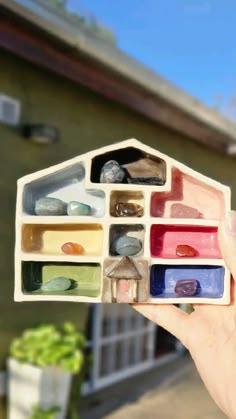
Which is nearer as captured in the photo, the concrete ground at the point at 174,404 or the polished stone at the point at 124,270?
the polished stone at the point at 124,270

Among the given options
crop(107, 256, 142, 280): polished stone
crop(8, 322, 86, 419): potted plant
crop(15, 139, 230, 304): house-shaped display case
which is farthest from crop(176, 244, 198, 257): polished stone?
crop(8, 322, 86, 419): potted plant

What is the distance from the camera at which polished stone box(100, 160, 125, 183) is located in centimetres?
120

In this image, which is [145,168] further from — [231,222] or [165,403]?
[165,403]

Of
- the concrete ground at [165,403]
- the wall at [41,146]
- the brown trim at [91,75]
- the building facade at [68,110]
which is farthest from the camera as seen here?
the concrete ground at [165,403]

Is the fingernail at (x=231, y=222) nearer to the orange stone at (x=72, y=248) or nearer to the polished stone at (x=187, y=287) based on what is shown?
the polished stone at (x=187, y=287)

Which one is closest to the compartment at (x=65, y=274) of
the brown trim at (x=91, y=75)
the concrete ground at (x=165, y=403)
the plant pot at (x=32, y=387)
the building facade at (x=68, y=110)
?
the building facade at (x=68, y=110)

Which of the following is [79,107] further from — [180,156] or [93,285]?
[93,285]

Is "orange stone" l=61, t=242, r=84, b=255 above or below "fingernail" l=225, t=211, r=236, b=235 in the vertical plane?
below

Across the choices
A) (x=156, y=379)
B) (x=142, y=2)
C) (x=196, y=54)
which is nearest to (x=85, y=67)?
(x=142, y=2)

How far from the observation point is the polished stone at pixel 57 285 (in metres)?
1.18

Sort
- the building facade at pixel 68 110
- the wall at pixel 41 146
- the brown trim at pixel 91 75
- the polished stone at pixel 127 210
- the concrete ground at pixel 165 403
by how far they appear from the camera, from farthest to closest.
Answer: the concrete ground at pixel 165 403, the wall at pixel 41 146, the building facade at pixel 68 110, the brown trim at pixel 91 75, the polished stone at pixel 127 210

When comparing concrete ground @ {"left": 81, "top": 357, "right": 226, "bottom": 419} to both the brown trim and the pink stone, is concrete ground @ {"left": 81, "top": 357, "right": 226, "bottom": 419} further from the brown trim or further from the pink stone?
the pink stone

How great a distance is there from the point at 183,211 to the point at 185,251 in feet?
0.29

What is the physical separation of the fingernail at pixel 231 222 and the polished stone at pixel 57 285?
367 millimetres
